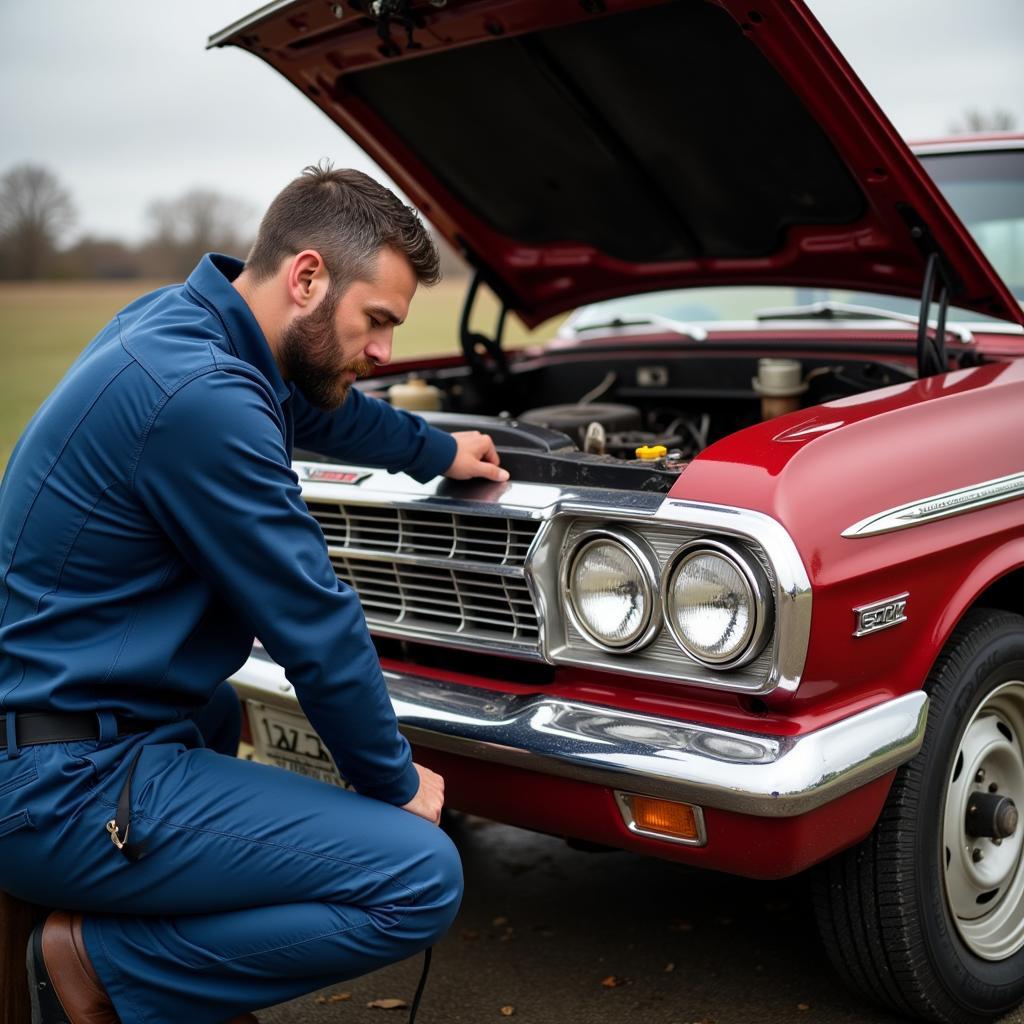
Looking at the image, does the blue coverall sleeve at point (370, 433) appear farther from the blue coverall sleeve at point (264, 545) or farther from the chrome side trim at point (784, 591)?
the chrome side trim at point (784, 591)

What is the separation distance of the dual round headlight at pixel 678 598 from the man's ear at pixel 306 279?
26.8 inches

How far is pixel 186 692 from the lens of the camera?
2004 millimetres

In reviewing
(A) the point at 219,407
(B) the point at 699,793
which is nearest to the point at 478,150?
(A) the point at 219,407

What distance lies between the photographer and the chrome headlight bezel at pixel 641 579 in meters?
2.18

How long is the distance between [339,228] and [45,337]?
1190 cm

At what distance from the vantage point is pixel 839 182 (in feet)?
9.77

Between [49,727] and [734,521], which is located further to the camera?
[734,521]

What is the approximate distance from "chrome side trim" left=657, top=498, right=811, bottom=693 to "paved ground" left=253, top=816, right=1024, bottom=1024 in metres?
0.88

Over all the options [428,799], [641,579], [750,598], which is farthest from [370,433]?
[750,598]

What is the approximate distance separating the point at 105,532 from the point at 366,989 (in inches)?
53.9

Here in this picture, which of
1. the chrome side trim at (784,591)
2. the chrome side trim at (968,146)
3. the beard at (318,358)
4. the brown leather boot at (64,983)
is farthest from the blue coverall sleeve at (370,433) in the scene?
the chrome side trim at (968,146)

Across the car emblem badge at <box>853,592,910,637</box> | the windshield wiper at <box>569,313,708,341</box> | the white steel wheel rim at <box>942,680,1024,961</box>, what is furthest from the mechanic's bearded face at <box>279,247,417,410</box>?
the windshield wiper at <box>569,313,708,341</box>

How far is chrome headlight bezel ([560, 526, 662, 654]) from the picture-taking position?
2.18 meters

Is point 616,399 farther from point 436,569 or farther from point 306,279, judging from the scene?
point 306,279
